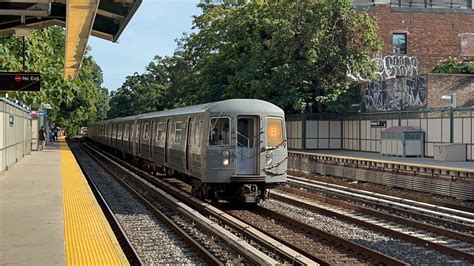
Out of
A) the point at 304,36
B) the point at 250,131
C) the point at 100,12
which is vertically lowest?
the point at 250,131

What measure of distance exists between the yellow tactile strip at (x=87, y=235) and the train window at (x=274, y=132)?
4.51 metres

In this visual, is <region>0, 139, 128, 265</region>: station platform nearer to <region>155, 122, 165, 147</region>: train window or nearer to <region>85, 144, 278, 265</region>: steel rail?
<region>85, 144, 278, 265</region>: steel rail

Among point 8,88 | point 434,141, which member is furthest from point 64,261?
point 434,141

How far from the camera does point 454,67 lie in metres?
49.6

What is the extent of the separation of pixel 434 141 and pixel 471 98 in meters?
7.86

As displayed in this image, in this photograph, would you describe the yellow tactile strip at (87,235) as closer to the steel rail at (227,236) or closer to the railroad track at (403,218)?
the steel rail at (227,236)

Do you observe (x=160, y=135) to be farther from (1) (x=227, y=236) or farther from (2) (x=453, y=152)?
(2) (x=453, y=152)

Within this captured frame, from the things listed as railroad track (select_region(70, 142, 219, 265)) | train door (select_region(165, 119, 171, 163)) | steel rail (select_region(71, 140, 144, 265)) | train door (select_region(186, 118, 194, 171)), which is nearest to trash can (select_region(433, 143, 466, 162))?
train door (select_region(165, 119, 171, 163))

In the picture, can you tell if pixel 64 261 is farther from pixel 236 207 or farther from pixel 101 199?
pixel 101 199

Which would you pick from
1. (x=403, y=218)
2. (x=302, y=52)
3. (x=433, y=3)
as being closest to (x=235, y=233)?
(x=403, y=218)

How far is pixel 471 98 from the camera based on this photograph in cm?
3897

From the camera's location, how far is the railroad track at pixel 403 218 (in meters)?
12.1

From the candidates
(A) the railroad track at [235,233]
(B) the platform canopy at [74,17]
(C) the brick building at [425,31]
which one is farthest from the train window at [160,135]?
(C) the brick building at [425,31]

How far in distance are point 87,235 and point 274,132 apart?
23.3 ft
